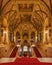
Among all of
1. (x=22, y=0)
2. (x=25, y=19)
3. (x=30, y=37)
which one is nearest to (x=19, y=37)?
(x=30, y=37)

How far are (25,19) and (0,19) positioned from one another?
16860 mm

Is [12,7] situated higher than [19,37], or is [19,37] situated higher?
[12,7]

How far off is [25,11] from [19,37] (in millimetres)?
22647

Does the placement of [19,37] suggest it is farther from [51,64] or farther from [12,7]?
[51,64]

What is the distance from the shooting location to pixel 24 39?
48.3 meters

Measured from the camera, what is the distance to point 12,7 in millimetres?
21266

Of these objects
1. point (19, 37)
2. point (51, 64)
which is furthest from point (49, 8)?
point (19, 37)

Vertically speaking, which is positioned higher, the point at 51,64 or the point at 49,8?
→ the point at 49,8

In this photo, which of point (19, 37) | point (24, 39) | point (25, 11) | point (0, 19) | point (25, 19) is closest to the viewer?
point (0, 19)

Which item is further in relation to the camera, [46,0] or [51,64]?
[46,0]

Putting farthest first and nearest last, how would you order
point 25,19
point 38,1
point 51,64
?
point 25,19 < point 38,1 < point 51,64

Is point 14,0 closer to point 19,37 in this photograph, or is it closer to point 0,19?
point 0,19

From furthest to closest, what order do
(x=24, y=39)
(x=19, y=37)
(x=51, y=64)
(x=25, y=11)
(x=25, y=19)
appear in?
(x=24, y=39) < (x=19, y=37) < (x=25, y=19) < (x=25, y=11) < (x=51, y=64)

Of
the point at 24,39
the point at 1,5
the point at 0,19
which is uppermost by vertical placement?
the point at 1,5
